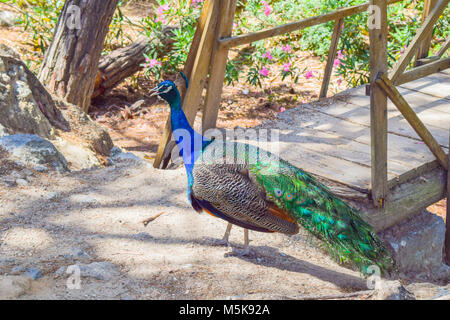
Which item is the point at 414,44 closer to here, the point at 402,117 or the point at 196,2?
the point at 402,117

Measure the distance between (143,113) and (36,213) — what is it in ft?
13.2

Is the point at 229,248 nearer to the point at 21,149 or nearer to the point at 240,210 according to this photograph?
the point at 240,210

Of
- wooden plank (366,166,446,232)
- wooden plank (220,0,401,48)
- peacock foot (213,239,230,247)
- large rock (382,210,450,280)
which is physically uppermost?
wooden plank (220,0,401,48)

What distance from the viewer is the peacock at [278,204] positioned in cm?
321

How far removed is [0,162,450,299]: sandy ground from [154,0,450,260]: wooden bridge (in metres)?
0.69

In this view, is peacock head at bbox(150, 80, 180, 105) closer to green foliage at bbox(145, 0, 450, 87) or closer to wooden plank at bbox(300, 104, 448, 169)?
wooden plank at bbox(300, 104, 448, 169)

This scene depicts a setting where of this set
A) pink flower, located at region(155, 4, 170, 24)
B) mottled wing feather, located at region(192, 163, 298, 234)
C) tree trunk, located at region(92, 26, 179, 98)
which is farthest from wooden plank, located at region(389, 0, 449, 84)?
pink flower, located at region(155, 4, 170, 24)

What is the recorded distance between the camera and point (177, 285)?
2939mm

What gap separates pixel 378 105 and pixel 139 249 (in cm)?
193

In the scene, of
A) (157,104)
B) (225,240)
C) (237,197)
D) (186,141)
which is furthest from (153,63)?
(237,197)

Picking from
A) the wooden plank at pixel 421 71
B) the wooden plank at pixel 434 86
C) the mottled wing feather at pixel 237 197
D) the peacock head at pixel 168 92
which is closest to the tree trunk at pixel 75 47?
the peacock head at pixel 168 92

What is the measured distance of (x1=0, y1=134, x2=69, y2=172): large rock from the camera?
4336 mm

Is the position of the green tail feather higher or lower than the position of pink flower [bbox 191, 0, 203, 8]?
lower

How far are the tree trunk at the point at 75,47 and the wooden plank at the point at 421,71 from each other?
3280mm
